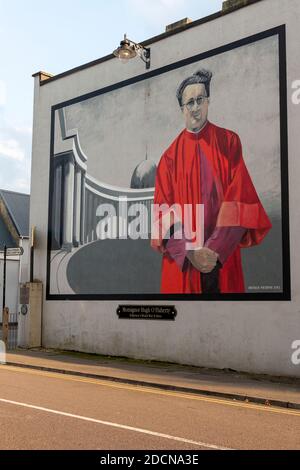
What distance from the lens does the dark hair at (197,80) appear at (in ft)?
51.6

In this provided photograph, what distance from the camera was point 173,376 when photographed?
43.5 feet

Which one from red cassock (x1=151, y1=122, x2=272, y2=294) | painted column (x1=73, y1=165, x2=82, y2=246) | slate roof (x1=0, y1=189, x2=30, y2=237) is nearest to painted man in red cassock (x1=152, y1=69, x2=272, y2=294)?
red cassock (x1=151, y1=122, x2=272, y2=294)

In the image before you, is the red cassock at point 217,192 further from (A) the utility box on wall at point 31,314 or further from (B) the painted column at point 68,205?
(A) the utility box on wall at point 31,314

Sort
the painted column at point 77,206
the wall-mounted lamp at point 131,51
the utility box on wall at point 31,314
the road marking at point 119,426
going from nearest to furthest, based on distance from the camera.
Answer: the road marking at point 119,426 < the wall-mounted lamp at point 131,51 < the painted column at point 77,206 < the utility box on wall at point 31,314

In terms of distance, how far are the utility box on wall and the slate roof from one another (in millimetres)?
11766

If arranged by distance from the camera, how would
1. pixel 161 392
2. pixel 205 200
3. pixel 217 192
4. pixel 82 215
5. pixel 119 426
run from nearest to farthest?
pixel 119 426
pixel 161 392
pixel 217 192
pixel 205 200
pixel 82 215

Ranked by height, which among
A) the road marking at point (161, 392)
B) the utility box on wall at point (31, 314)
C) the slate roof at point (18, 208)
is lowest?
the road marking at point (161, 392)

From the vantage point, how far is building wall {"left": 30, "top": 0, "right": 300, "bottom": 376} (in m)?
13.6

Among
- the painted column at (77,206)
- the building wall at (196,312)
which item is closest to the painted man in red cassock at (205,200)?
the building wall at (196,312)

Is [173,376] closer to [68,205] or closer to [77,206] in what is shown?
[77,206]

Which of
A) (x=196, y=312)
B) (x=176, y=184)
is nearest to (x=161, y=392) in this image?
(x=196, y=312)

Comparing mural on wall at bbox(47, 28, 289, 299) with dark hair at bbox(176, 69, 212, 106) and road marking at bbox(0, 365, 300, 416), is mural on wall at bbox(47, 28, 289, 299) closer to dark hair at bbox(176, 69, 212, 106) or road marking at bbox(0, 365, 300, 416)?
dark hair at bbox(176, 69, 212, 106)

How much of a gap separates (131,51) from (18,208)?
63.3ft
